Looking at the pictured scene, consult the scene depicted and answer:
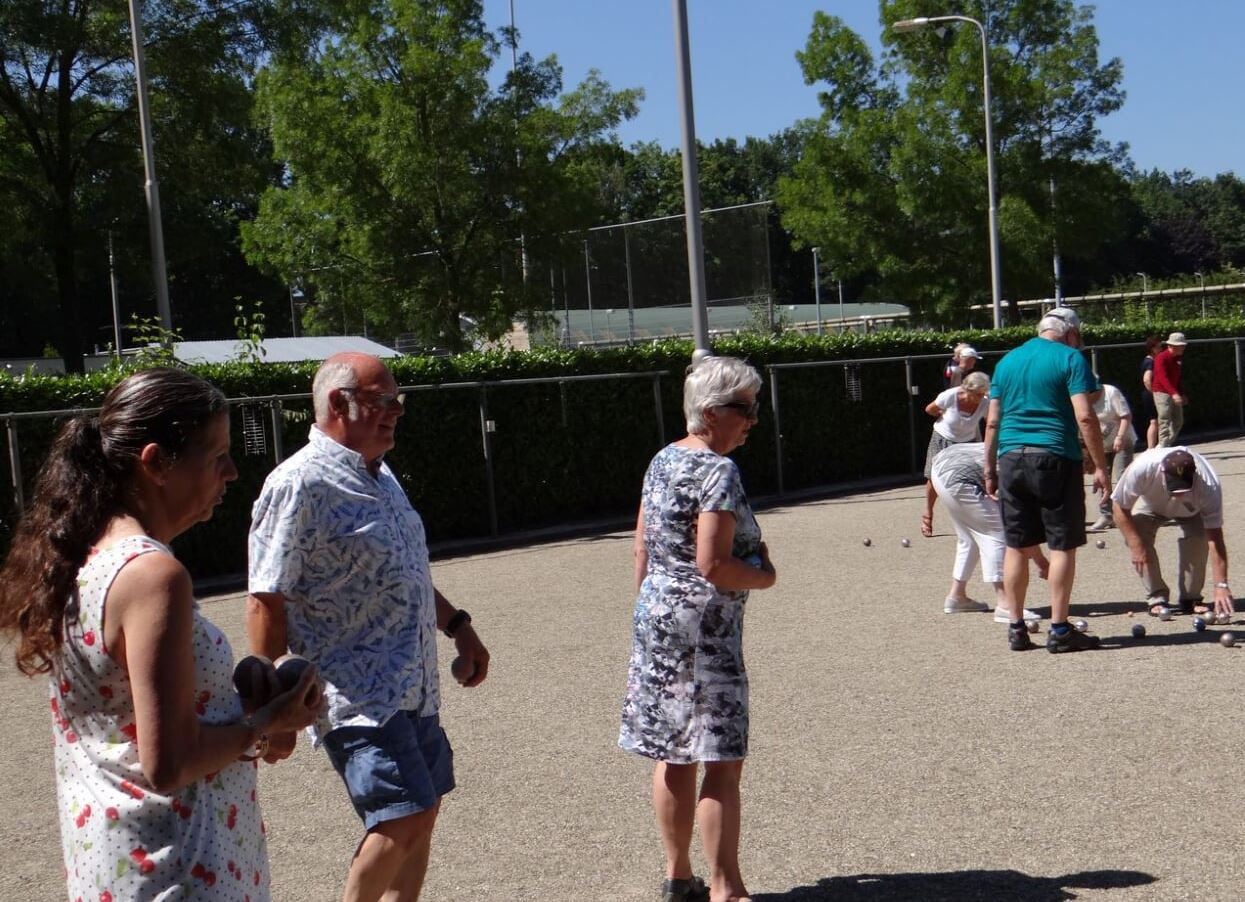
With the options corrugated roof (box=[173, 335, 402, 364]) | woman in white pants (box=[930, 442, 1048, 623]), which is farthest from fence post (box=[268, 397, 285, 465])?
corrugated roof (box=[173, 335, 402, 364])

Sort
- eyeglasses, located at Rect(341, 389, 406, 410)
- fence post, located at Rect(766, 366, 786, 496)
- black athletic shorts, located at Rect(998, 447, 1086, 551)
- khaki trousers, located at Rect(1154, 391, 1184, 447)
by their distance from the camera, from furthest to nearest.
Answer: fence post, located at Rect(766, 366, 786, 496) < khaki trousers, located at Rect(1154, 391, 1184, 447) < black athletic shorts, located at Rect(998, 447, 1086, 551) < eyeglasses, located at Rect(341, 389, 406, 410)

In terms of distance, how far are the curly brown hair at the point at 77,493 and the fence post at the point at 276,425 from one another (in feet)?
41.5

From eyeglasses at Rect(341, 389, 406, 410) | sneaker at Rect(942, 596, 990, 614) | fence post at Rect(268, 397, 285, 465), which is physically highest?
eyeglasses at Rect(341, 389, 406, 410)

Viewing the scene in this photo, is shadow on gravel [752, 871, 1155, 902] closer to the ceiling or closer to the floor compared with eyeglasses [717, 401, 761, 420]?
closer to the floor

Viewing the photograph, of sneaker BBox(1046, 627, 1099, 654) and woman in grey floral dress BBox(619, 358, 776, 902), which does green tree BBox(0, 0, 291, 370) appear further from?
woman in grey floral dress BBox(619, 358, 776, 902)

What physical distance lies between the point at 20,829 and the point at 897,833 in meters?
3.48

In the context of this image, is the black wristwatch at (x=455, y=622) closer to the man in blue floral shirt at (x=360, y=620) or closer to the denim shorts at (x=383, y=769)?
the man in blue floral shirt at (x=360, y=620)

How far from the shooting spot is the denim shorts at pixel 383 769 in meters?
3.62

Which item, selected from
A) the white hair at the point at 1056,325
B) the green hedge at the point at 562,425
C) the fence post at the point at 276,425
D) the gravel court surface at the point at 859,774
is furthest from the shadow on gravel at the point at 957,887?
the fence post at the point at 276,425

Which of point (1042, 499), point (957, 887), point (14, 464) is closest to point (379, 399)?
point (957, 887)

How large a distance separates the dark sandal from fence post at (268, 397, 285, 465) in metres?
11.1

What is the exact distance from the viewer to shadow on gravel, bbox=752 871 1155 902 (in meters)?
Result: 4.66

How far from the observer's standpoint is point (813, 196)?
1357 inches

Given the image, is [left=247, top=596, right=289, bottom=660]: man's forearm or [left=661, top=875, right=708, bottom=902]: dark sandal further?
[left=661, top=875, right=708, bottom=902]: dark sandal
